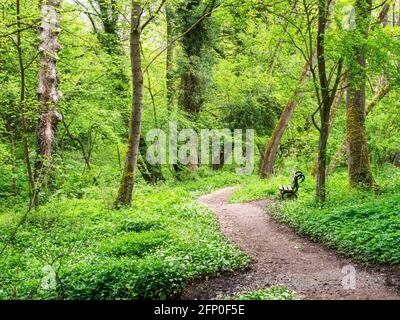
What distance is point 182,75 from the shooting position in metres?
21.9

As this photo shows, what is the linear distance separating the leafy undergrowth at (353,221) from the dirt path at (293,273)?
27 cm

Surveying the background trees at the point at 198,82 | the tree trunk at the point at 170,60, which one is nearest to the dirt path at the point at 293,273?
the background trees at the point at 198,82

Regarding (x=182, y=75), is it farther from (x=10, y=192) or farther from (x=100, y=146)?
(x=10, y=192)

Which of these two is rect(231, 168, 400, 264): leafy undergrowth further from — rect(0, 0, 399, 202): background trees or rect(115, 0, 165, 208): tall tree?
rect(115, 0, 165, 208): tall tree

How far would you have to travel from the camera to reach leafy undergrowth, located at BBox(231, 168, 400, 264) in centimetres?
708

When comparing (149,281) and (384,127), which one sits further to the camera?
(384,127)

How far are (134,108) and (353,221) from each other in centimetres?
719

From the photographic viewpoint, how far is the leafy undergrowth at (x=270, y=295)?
566 centimetres

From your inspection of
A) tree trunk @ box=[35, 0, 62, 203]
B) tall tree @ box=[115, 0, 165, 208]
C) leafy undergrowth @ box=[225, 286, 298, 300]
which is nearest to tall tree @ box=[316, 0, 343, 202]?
tall tree @ box=[115, 0, 165, 208]

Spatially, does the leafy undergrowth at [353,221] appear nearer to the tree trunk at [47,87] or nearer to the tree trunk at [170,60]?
the tree trunk at [47,87]
